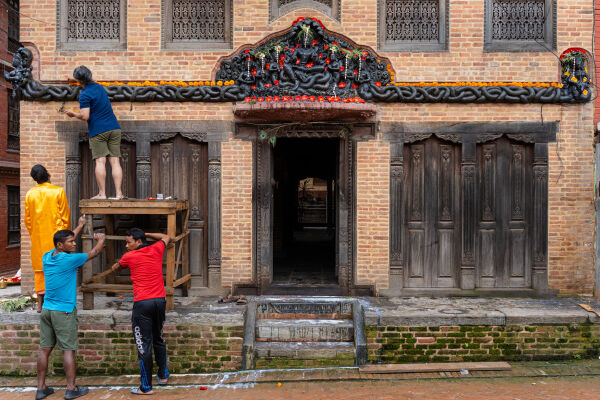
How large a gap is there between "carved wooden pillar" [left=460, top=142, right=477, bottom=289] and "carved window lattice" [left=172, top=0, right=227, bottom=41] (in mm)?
5167

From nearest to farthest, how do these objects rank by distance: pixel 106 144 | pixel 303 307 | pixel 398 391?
pixel 398 391, pixel 106 144, pixel 303 307

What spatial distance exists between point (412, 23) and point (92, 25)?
5.93 meters

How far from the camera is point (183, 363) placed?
675cm

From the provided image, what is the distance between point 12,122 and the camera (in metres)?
15.4

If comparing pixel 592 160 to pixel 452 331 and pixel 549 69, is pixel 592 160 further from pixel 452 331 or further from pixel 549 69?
pixel 452 331

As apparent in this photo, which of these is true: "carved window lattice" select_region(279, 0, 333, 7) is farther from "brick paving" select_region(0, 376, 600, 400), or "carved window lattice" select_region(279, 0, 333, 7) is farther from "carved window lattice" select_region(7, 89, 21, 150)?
"carved window lattice" select_region(7, 89, 21, 150)

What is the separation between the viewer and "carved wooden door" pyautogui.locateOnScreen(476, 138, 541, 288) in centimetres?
854

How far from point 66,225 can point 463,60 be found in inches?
287

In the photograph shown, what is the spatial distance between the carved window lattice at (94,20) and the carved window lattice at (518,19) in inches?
275

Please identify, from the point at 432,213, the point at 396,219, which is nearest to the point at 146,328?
the point at 396,219

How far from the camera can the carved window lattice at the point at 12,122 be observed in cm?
1520

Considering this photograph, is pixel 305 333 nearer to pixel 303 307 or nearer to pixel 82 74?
pixel 303 307

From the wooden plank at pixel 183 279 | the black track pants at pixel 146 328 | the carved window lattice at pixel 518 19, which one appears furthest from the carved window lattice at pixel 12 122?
the carved window lattice at pixel 518 19

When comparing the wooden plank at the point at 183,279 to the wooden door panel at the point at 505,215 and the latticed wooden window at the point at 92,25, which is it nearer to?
the latticed wooden window at the point at 92,25
